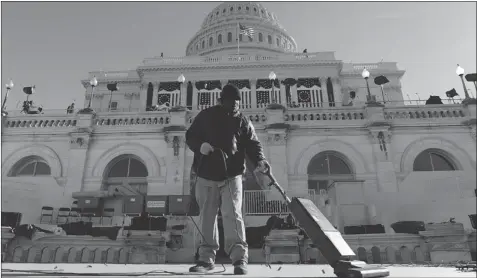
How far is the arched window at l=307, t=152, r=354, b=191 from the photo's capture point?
1820 centimetres

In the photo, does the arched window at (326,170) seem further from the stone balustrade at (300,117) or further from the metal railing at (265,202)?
the metal railing at (265,202)

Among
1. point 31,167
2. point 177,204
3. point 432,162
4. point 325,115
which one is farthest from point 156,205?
point 432,162

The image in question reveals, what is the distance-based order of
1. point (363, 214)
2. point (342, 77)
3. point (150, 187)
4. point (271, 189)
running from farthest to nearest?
point (342, 77) → point (150, 187) → point (271, 189) → point (363, 214)

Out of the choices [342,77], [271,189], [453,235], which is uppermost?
[342,77]

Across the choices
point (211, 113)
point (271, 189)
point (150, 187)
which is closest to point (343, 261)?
point (211, 113)

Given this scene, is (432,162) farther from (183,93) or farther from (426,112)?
(183,93)

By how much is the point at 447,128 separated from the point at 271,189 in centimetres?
996

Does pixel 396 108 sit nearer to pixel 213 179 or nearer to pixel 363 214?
pixel 363 214

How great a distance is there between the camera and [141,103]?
45.5 metres

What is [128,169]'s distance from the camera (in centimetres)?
1848

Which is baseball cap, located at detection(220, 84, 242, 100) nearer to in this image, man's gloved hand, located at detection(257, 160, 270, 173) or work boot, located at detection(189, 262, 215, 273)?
man's gloved hand, located at detection(257, 160, 270, 173)

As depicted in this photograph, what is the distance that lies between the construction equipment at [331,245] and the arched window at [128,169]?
48.8 ft

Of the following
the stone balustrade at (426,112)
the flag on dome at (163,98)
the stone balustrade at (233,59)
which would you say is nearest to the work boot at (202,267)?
the stone balustrade at (426,112)

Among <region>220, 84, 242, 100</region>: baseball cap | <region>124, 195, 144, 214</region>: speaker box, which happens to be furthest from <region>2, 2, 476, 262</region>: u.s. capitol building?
<region>220, 84, 242, 100</region>: baseball cap
